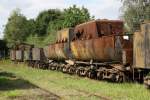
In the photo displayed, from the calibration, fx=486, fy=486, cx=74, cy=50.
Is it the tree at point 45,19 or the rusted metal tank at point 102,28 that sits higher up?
the tree at point 45,19

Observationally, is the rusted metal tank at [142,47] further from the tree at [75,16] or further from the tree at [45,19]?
the tree at [45,19]

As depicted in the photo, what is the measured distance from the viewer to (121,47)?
22.5m

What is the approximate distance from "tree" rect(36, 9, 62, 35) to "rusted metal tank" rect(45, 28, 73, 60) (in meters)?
58.0

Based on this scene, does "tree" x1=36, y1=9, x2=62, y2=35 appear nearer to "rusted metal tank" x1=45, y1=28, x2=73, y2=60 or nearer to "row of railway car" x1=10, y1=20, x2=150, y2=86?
"rusted metal tank" x1=45, y1=28, x2=73, y2=60

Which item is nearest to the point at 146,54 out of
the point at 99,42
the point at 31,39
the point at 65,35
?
the point at 99,42

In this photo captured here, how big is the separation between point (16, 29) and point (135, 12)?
198 feet

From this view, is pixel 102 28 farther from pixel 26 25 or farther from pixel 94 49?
pixel 26 25

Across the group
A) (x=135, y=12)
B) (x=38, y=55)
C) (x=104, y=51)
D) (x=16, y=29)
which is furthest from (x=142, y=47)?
(x=16, y=29)

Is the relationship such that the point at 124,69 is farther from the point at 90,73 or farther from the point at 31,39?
the point at 31,39

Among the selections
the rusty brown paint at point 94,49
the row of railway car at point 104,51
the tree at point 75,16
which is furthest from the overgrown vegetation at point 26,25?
the rusty brown paint at point 94,49

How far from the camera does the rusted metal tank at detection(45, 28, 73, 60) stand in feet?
107

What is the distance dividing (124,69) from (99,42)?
9.57 ft

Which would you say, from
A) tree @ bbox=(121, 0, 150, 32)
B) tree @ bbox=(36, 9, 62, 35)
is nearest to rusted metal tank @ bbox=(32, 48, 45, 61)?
tree @ bbox=(121, 0, 150, 32)

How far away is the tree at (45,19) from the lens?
97.8m
